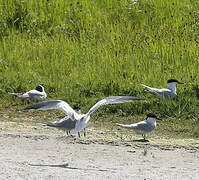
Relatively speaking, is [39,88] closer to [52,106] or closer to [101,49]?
[101,49]

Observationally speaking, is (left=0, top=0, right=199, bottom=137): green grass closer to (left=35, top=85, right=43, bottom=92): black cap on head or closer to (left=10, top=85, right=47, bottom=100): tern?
(left=10, top=85, right=47, bottom=100): tern

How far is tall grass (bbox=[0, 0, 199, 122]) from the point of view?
9.50 m

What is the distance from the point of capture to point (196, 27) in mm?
12445

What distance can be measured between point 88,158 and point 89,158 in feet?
0.04

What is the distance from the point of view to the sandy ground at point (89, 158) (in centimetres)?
559

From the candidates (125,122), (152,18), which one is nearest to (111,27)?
(152,18)

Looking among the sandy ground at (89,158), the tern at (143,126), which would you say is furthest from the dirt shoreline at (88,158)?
the tern at (143,126)

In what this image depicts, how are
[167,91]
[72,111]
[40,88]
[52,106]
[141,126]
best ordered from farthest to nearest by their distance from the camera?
1. [40,88]
2. [167,91]
3. [141,126]
4. [72,111]
5. [52,106]

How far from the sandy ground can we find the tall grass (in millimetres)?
1822

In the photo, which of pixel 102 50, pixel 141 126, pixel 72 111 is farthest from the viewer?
pixel 102 50

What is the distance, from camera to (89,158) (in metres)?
6.30

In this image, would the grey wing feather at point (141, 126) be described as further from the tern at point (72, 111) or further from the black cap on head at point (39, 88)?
the black cap on head at point (39, 88)

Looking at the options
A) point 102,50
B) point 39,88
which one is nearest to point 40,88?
point 39,88

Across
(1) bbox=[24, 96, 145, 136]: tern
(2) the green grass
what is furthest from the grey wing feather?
(2) the green grass
